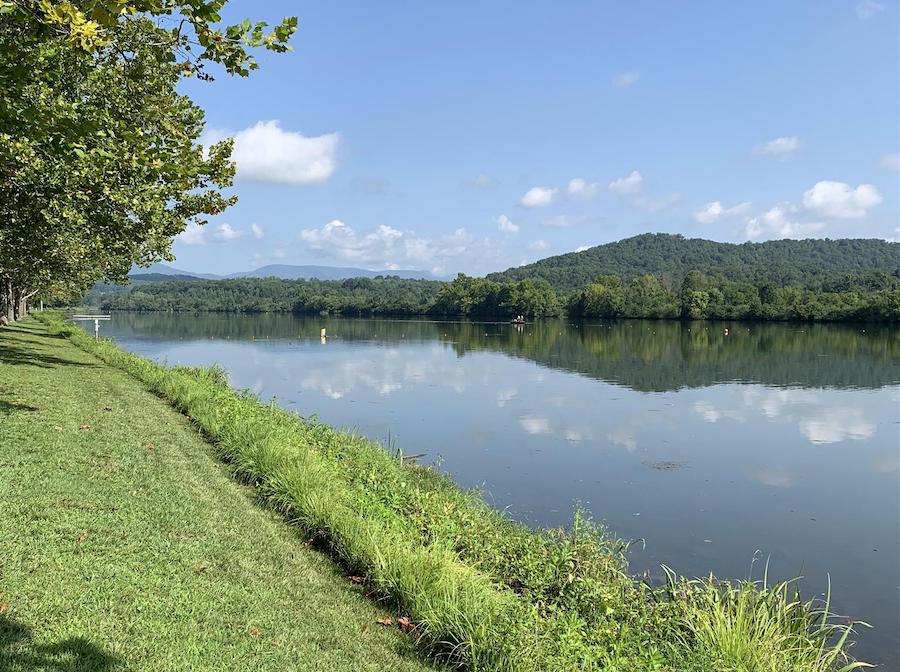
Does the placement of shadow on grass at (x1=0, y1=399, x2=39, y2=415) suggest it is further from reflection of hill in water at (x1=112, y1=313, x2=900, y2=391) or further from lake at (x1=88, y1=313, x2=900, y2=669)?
reflection of hill in water at (x1=112, y1=313, x2=900, y2=391)

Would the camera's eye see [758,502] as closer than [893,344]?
Yes

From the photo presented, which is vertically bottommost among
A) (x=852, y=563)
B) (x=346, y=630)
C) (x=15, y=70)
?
(x=852, y=563)

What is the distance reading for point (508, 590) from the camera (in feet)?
25.5

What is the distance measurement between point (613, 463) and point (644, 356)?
34.8 metres

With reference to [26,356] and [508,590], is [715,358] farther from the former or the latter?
[508,590]

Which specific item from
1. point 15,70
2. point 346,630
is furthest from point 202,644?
point 15,70

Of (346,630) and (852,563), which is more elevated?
(346,630)

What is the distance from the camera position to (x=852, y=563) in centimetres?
1164

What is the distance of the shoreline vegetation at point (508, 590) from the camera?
20.3ft

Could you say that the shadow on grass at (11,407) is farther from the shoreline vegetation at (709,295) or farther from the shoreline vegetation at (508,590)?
the shoreline vegetation at (709,295)

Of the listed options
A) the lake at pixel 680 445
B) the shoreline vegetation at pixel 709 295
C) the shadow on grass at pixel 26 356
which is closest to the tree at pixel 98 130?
the shadow on grass at pixel 26 356

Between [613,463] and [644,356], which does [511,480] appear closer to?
[613,463]

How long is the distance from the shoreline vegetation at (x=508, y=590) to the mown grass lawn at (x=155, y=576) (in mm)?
413

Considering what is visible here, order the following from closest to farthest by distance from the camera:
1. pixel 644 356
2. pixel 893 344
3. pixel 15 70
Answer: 1. pixel 15 70
2. pixel 644 356
3. pixel 893 344
